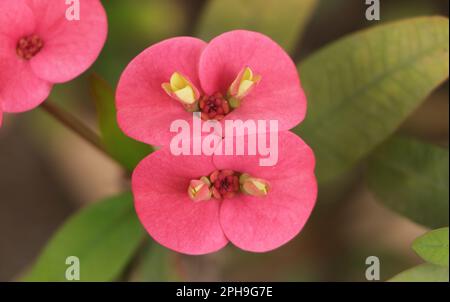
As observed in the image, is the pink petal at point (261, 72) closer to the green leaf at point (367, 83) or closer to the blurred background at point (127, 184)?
the green leaf at point (367, 83)

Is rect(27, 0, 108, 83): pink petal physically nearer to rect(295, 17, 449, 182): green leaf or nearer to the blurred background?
rect(295, 17, 449, 182): green leaf

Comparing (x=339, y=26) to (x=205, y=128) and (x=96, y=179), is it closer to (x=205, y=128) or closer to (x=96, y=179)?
(x=96, y=179)

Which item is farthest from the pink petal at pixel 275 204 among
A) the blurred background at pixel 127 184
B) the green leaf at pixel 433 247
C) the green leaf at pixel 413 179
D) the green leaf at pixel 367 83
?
the blurred background at pixel 127 184

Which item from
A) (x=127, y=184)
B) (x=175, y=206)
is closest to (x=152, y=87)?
(x=175, y=206)

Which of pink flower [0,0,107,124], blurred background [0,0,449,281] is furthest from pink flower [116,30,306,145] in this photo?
blurred background [0,0,449,281]

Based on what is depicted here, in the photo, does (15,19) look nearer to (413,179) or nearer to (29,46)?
(29,46)
